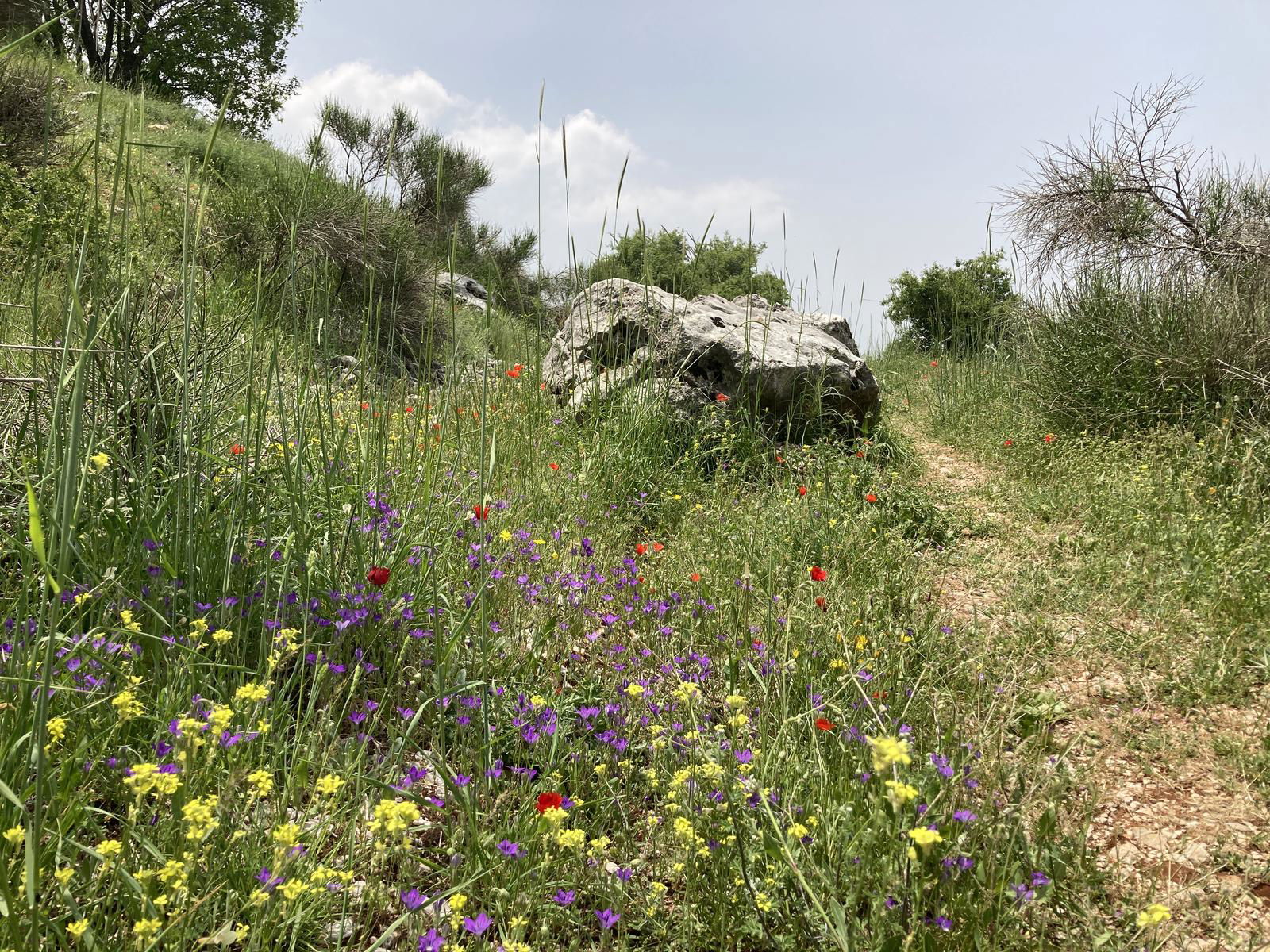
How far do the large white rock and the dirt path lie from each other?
206 centimetres

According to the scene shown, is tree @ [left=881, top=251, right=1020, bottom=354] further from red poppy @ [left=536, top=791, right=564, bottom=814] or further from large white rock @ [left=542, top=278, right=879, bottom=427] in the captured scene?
red poppy @ [left=536, top=791, right=564, bottom=814]

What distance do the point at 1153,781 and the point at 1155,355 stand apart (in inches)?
165

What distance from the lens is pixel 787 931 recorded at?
138cm

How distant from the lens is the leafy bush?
192 inches

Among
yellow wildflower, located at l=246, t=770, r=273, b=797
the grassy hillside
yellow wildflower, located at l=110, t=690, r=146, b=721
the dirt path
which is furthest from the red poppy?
the dirt path

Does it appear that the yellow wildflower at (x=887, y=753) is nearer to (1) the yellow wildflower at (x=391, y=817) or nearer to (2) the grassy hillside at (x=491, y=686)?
(2) the grassy hillside at (x=491, y=686)

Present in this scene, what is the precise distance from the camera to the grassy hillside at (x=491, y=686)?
1.24 metres

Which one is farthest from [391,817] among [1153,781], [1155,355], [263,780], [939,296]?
[939,296]

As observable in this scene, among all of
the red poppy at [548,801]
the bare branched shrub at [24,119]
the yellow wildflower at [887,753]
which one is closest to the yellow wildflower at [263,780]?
the red poppy at [548,801]

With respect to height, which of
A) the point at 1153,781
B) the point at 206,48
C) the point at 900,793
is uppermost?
the point at 206,48

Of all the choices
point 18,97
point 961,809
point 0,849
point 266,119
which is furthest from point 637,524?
point 266,119

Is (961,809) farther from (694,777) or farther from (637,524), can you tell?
(637,524)

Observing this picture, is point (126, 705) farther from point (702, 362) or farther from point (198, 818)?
point (702, 362)

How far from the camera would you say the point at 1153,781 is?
2.17 m
